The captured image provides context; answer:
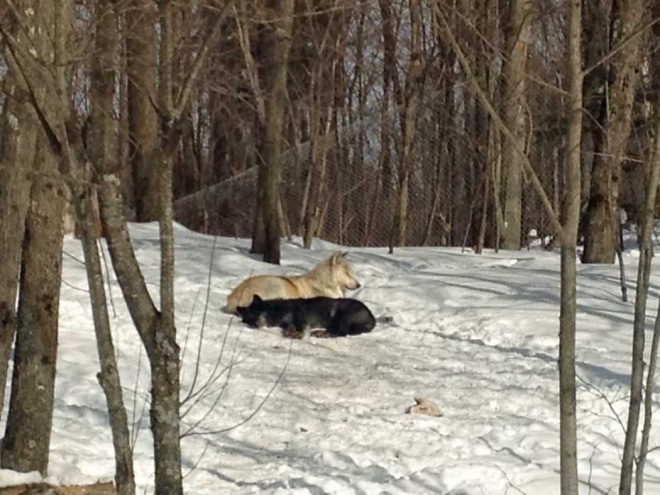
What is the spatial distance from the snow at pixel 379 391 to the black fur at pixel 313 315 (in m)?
A: 0.15

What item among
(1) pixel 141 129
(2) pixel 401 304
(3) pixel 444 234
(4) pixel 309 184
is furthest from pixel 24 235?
(3) pixel 444 234

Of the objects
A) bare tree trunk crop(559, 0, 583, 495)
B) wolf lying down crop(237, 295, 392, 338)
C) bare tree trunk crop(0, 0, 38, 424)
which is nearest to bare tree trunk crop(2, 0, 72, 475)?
bare tree trunk crop(0, 0, 38, 424)

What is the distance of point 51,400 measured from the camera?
Result: 19.9ft

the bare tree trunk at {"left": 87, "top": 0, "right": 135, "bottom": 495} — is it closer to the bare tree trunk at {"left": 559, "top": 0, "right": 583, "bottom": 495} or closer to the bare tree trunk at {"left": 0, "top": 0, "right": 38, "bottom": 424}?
the bare tree trunk at {"left": 0, "top": 0, "right": 38, "bottom": 424}

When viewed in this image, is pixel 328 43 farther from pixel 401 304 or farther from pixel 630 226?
pixel 401 304

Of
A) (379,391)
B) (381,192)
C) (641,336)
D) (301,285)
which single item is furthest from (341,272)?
(381,192)

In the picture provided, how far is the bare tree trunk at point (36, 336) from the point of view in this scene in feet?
19.0

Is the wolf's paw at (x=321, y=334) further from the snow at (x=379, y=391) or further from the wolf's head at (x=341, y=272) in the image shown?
the wolf's head at (x=341, y=272)

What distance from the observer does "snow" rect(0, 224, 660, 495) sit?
6891 millimetres

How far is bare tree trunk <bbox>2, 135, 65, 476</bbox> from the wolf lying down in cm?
481

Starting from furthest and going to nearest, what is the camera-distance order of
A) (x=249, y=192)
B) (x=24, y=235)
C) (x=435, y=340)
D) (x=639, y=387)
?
(x=249, y=192)
(x=435, y=340)
(x=24, y=235)
(x=639, y=387)

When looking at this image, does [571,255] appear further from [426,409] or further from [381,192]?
[381,192]

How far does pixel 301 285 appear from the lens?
11836 millimetres

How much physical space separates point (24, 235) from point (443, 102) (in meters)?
18.6
